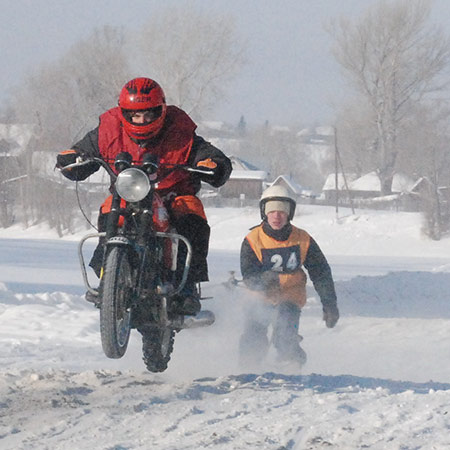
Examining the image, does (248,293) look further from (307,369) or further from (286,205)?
(307,369)

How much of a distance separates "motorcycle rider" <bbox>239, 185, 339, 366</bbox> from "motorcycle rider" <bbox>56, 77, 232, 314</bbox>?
197cm

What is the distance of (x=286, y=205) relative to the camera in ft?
27.5

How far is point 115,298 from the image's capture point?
5.60 meters

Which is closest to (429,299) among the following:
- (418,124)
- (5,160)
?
(5,160)

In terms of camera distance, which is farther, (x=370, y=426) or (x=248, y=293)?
(x=248, y=293)

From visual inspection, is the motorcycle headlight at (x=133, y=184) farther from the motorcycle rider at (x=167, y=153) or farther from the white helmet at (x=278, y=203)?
the white helmet at (x=278, y=203)

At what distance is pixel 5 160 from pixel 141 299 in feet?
194

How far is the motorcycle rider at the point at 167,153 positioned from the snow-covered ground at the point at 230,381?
833 mm

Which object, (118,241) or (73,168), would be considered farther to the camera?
(73,168)

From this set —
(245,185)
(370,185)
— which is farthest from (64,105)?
(370,185)

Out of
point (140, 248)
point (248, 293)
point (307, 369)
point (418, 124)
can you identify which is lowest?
point (307, 369)

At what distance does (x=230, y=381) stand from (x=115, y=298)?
1.38 meters

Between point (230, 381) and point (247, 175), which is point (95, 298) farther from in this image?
point (247, 175)

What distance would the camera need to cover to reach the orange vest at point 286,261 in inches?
325
